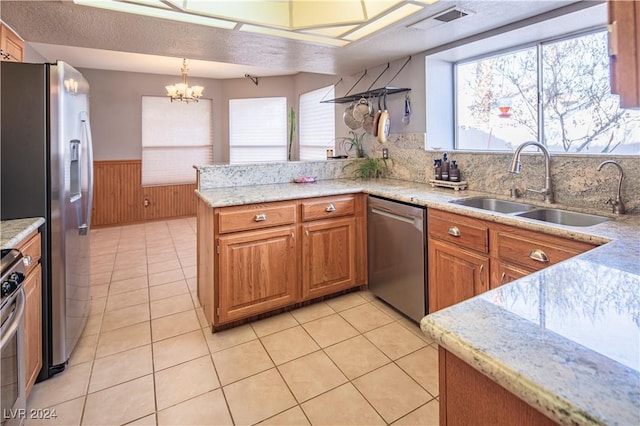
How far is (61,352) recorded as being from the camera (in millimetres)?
1928

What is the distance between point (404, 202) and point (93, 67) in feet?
17.9

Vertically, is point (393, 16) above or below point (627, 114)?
above

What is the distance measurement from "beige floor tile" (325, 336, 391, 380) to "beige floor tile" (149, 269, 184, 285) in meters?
1.89

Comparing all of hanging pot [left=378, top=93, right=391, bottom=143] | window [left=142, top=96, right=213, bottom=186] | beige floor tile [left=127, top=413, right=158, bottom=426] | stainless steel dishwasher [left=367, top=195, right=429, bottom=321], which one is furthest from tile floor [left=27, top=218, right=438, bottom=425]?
window [left=142, top=96, right=213, bottom=186]

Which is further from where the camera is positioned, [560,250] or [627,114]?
[627,114]

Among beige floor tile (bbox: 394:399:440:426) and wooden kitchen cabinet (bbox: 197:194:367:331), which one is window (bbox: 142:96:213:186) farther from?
beige floor tile (bbox: 394:399:440:426)

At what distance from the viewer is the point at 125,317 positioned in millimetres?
2596

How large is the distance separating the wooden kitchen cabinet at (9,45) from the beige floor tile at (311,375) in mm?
2888

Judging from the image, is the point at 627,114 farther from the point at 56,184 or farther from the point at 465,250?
the point at 56,184

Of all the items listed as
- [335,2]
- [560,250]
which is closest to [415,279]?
[560,250]

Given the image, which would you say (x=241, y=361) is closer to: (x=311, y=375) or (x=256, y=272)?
(x=311, y=375)

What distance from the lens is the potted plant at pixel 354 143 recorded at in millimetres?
3857

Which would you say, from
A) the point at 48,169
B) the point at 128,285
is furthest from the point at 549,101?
the point at 128,285

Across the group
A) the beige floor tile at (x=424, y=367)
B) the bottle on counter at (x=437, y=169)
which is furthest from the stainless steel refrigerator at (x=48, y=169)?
the bottle on counter at (x=437, y=169)
